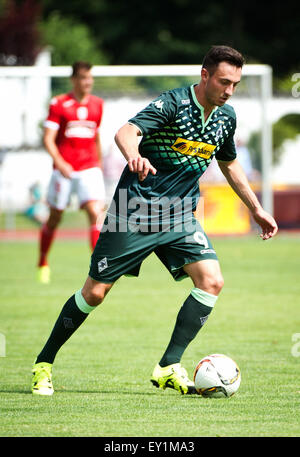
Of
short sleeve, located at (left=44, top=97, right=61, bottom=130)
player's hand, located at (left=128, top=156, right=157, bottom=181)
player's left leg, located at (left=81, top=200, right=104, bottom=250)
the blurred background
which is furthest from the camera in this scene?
the blurred background

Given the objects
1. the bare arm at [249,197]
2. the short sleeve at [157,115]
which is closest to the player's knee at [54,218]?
the bare arm at [249,197]

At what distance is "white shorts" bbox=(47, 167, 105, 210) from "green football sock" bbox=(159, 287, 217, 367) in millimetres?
5841

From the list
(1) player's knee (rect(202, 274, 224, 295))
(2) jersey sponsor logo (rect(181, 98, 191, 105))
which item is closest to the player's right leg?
(1) player's knee (rect(202, 274, 224, 295))

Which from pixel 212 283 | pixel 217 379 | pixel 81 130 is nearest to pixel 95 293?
pixel 212 283

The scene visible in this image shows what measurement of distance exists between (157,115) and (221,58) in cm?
49

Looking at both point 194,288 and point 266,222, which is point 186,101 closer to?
point 266,222

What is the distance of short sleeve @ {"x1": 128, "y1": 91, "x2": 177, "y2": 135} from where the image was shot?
16.7ft

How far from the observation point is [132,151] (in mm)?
4801

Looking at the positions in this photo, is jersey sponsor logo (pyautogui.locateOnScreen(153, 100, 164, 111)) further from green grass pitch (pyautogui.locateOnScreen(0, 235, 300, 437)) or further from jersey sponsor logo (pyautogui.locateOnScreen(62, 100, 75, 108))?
jersey sponsor logo (pyautogui.locateOnScreen(62, 100, 75, 108))

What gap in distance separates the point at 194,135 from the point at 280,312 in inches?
162

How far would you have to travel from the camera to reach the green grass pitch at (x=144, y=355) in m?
4.52

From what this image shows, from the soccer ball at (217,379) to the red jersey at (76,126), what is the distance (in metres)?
6.24

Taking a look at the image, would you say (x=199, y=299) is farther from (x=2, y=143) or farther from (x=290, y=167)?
(x=290, y=167)

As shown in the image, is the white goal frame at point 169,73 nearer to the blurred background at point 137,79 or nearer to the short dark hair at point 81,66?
the blurred background at point 137,79
